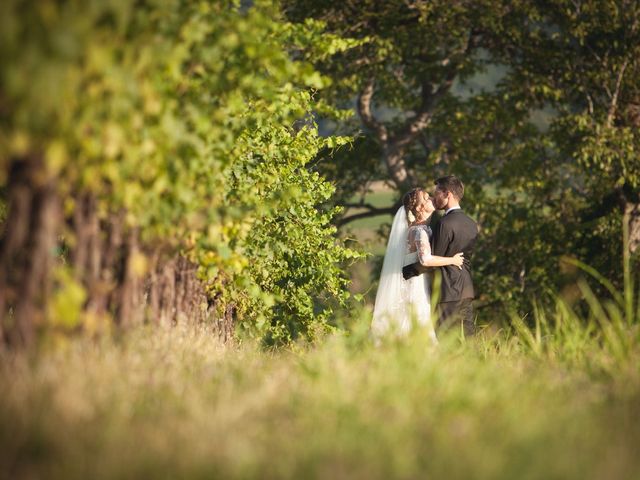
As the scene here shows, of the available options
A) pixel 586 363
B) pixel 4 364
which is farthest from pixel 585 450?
pixel 4 364

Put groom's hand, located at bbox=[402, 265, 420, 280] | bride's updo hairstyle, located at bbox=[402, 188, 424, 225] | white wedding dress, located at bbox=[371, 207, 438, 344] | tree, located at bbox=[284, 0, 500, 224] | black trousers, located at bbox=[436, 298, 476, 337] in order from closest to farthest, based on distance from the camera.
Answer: black trousers, located at bbox=[436, 298, 476, 337]
white wedding dress, located at bbox=[371, 207, 438, 344]
groom's hand, located at bbox=[402, 265, 420, 280]
bride's updo hairstyle, located at bbox=[402, 188, 424, 225]
tree, located at bbox=[284, 0, 500, 224]

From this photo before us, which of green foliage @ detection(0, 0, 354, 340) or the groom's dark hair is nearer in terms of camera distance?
green foliage @ detection(0, 0, 354, 340)

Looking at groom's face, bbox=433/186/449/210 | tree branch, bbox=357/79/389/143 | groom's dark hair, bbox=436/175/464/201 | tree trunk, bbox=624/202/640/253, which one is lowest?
groom's face, bbox=433/186/449/210

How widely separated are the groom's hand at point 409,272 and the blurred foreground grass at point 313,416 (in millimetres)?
3825

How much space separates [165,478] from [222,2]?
3.24 metres

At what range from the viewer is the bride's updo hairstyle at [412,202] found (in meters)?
9.72

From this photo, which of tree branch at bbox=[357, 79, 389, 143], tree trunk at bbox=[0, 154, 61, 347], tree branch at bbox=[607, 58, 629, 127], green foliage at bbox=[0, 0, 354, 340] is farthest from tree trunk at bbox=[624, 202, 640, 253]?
tree trunk at bbox=[0, 154, 61, 347]

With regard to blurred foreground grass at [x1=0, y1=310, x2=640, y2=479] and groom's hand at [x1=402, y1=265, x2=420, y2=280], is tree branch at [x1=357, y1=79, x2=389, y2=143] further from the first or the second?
blurred foreground grass at [x1=0, y1=310, x2=640, y2=479]

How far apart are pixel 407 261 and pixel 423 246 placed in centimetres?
53

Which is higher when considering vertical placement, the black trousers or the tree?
the tree

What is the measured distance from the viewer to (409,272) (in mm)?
9617

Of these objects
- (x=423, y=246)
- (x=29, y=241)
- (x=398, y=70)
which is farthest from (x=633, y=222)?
(x=29, y=241)

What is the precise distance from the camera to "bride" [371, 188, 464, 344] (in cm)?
942

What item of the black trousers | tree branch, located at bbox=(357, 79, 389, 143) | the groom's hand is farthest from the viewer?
tree branch, located at bbox=(357, 79, 389, 143)
